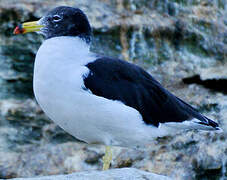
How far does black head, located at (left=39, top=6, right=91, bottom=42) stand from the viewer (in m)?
4.95

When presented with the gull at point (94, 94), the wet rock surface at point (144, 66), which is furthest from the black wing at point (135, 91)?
the wet rock surface at point (144, 66)

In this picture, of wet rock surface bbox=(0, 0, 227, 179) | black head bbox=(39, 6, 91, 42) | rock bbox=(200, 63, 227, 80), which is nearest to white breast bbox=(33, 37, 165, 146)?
black head bbox=(39, 6, 91, 42)

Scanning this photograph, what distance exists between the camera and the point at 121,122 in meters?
4.56

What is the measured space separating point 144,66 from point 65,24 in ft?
11.1

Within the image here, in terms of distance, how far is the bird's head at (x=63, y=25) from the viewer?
16.2ft

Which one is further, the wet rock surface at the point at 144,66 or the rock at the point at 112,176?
the wet rock surface at the point at 144,66

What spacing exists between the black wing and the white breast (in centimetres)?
9

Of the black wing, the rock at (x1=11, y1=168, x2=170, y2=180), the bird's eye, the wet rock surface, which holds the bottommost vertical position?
the wet rock surface

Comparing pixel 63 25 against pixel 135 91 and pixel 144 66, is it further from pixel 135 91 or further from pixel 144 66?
pixel 144 66

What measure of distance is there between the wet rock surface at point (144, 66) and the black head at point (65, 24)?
1993 mm

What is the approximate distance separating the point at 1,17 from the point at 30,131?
1.94 meters

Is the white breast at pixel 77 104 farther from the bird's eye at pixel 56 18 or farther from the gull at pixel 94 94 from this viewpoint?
the bird's eye at pixel 56 18

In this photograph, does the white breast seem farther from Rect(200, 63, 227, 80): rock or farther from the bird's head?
Rect(200, 63, 227, 80): rock

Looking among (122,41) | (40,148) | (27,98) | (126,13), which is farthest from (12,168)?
(126,13)
